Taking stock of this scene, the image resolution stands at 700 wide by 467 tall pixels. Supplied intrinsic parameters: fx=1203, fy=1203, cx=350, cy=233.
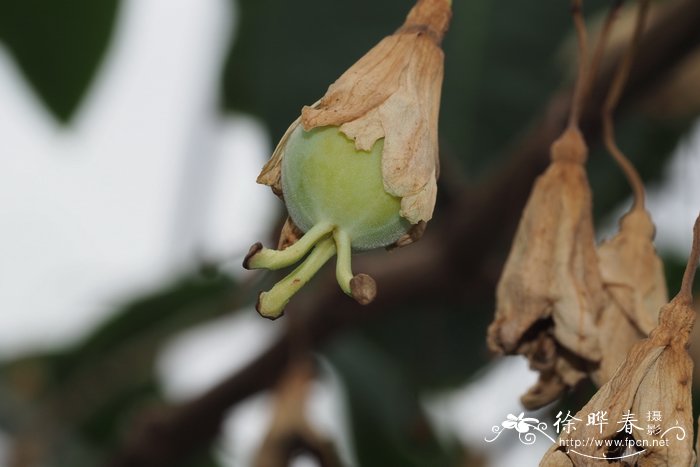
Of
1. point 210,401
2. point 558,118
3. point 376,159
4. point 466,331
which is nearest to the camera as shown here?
point 376,159

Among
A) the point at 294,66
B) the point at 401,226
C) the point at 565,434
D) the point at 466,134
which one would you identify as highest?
the point at 294,66

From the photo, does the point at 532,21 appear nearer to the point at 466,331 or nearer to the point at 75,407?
the point at 466,331

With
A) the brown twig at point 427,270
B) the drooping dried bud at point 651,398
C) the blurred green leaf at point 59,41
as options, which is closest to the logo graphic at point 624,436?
the drooping dried bud at point 651,398

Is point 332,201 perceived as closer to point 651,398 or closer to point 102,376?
point 651,398

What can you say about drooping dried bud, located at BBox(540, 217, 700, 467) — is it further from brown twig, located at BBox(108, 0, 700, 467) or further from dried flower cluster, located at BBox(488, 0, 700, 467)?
brown twig, located at BBox(108, 0, 700, 467)

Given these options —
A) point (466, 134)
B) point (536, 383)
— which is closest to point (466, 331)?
point (466, 134)

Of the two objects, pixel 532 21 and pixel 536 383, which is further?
pixel 532 21
